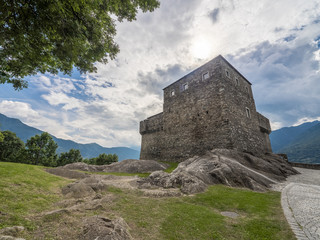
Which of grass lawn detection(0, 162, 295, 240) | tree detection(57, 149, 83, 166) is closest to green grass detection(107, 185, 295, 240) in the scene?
grass lawn detection(0, 162, 295, 240)

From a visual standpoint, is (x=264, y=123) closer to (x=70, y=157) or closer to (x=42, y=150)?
(x=70, y=157)

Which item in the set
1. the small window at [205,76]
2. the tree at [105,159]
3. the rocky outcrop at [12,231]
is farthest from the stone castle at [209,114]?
the tree at [105,159]


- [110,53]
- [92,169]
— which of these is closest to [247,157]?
[110,53]

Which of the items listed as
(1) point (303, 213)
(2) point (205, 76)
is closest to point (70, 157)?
(2) point (205, 76)

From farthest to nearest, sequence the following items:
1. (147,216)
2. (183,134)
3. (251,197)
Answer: (183,134), (251,197), (147,216)

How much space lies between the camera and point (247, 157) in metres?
16.2

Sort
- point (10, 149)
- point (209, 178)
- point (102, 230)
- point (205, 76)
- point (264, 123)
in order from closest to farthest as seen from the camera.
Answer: point (102, 230), point (209, 178), point (205, 76), point (264, 123), point (10, 149)

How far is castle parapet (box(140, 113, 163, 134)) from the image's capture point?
3104 cm

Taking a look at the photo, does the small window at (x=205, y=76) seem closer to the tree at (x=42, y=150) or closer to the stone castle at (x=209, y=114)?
the stone castle at (x=209, y=114)

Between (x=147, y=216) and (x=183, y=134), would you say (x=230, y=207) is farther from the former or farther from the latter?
(x=183, y=134)

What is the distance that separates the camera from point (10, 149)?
116 feet

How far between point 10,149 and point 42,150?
624 centimetres

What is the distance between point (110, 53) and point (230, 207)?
10222 millimetres

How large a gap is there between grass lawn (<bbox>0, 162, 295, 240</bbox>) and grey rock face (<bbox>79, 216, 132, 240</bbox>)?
0.45 metres
